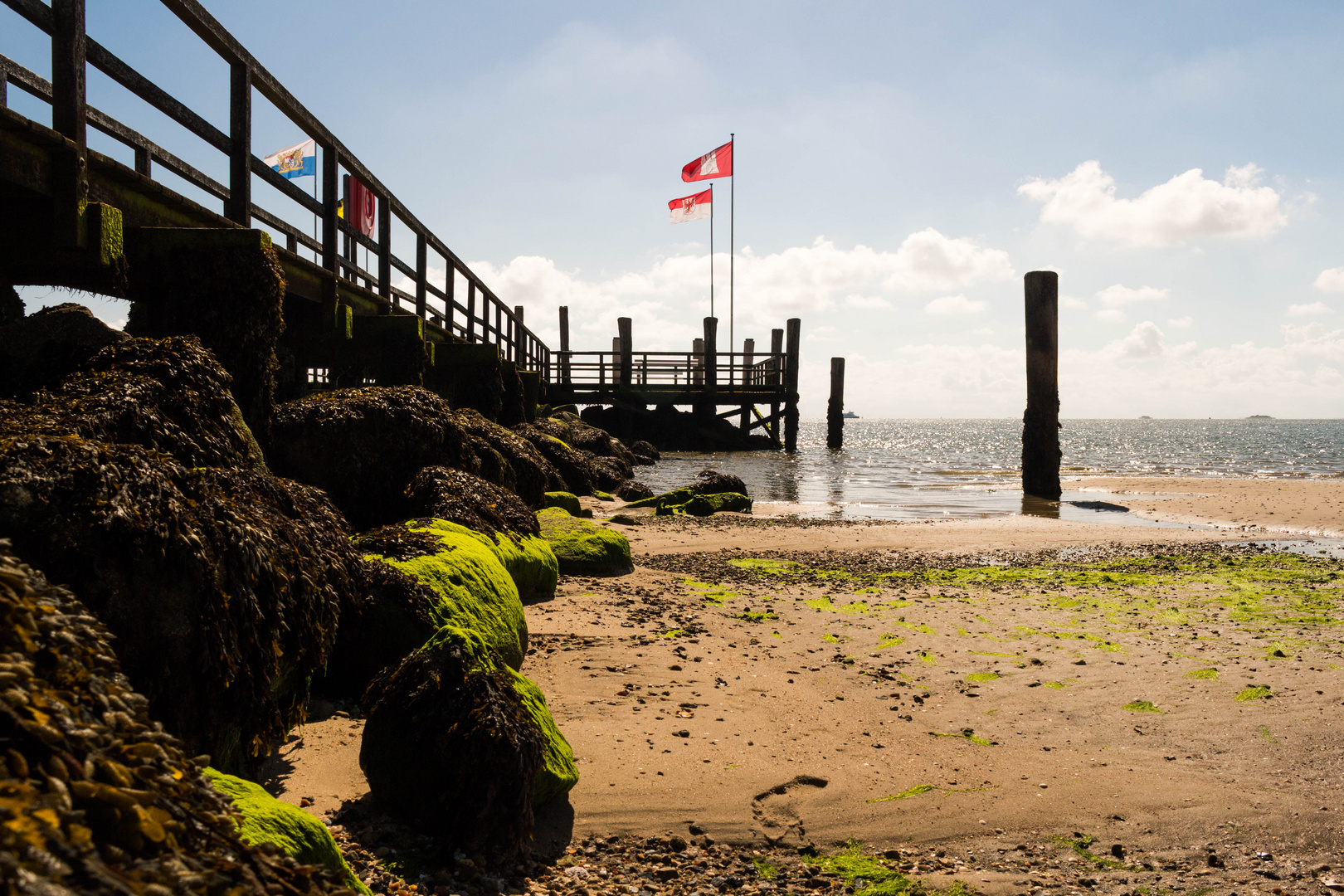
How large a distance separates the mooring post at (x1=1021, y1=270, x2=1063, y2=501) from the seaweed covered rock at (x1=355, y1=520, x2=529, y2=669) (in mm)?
12461

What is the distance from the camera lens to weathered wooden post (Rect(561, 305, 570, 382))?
28.3 meters

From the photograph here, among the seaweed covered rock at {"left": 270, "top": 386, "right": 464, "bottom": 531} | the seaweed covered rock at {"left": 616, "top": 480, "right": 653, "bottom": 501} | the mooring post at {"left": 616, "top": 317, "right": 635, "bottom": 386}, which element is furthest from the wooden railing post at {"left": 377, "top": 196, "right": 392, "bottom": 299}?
the mooring post at {"left": 616, "top": 317, "right": 635, "bottom": 386}

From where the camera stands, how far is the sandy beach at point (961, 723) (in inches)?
116

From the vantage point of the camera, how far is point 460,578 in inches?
160

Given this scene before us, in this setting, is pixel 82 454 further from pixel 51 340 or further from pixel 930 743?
pixel 930 743

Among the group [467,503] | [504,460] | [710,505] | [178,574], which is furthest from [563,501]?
[178,574]

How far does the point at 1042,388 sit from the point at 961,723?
479 inches

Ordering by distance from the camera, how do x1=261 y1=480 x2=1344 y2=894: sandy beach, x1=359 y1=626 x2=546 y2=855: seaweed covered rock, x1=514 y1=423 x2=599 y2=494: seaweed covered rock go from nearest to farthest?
x1=359 y1=626 x2=546 y2=855: seaweed covered rock
x1=261 y1=480 x2=1344 y2=894: sandy beach
x1=514 y1=423 x2=599 y2=494: seaweed covered rock

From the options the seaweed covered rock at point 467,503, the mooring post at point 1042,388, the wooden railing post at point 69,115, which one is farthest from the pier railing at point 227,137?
the mooring post at point 1042,388

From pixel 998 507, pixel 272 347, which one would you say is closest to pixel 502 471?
pixel 272 347

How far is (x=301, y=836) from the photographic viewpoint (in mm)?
2098

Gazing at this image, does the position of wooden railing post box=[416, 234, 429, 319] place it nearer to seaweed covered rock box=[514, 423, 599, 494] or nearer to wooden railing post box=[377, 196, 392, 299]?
wooden railing post box=[377, 196, 392, 299]

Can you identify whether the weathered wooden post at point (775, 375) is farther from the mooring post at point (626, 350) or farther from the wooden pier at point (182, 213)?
the wooden pier at point (182, 213)

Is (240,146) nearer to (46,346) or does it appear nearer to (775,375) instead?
(46,346)
